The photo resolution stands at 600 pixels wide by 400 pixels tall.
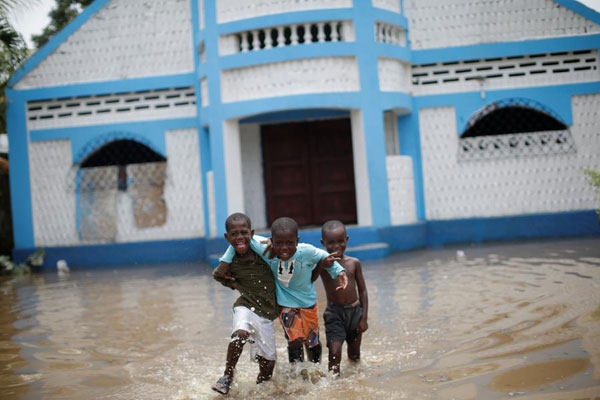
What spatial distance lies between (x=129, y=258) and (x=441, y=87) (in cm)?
693

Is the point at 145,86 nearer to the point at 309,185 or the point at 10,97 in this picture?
the point at 10,97

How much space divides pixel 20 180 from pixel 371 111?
7158 millimetres

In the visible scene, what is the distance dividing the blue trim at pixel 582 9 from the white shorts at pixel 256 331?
1014 cm

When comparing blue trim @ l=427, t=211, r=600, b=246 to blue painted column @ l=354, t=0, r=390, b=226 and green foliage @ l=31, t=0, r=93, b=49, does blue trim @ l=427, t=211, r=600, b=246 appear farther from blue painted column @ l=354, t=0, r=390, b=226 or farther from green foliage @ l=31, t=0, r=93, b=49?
green foliage @ l=31, t=0, r=93, b=49

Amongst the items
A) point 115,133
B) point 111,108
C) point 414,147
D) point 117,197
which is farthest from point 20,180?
point 414,147

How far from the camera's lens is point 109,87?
1245 cm

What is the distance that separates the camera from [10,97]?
41.3 feet

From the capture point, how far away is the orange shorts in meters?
4.20

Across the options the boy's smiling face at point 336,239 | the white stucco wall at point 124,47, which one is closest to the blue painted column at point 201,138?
the white stucco wall at point 124,47

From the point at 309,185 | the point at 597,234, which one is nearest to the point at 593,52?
the point at 597,234

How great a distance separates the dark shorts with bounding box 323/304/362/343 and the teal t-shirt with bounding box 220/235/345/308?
227 mm

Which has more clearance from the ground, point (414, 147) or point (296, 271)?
point (414, 147)

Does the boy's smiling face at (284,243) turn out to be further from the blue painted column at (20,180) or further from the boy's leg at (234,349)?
the blue painted column at (20,180)

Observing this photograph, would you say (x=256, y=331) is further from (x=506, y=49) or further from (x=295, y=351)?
(x=506, y=49)
